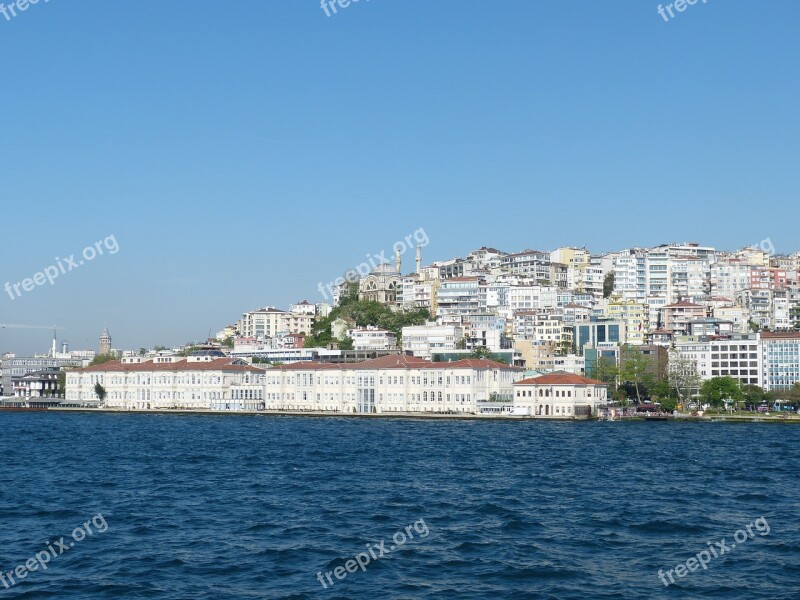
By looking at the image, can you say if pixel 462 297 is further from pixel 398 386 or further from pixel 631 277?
pixel 398 386

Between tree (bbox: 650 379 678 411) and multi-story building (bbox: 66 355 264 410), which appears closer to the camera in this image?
tree (bbox: 650 379 678 411)

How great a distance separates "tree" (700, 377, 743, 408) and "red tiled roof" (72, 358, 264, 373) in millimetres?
43735

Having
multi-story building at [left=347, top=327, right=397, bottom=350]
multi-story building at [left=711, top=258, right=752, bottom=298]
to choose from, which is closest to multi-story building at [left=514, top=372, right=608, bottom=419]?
multi-story building at [left=347, top=327, right=397, bottom=350]

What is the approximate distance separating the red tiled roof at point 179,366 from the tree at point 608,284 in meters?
52.1

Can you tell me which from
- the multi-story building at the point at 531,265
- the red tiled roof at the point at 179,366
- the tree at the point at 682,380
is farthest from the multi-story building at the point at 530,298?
the red tiled roof at the point at 179,366

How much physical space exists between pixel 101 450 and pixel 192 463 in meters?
10.5

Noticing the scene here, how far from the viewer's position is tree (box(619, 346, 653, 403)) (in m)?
93.8

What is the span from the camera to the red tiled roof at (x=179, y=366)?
10762cm

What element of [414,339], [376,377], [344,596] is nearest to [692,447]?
[344,596]

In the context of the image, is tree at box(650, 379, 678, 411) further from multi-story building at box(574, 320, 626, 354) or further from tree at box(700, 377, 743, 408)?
multi-story building at box(574, 320, 626, 354)

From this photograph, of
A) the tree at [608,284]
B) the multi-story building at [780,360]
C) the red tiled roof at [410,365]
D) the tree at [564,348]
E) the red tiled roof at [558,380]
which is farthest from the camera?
the tree at [608,284]

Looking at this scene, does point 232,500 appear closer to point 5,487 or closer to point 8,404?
point 5,487

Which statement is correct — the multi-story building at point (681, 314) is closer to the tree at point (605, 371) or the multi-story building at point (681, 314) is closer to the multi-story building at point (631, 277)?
the multi-story building at point (631, 277)

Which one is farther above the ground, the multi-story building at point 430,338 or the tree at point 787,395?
the multi-story building at point 430,338
